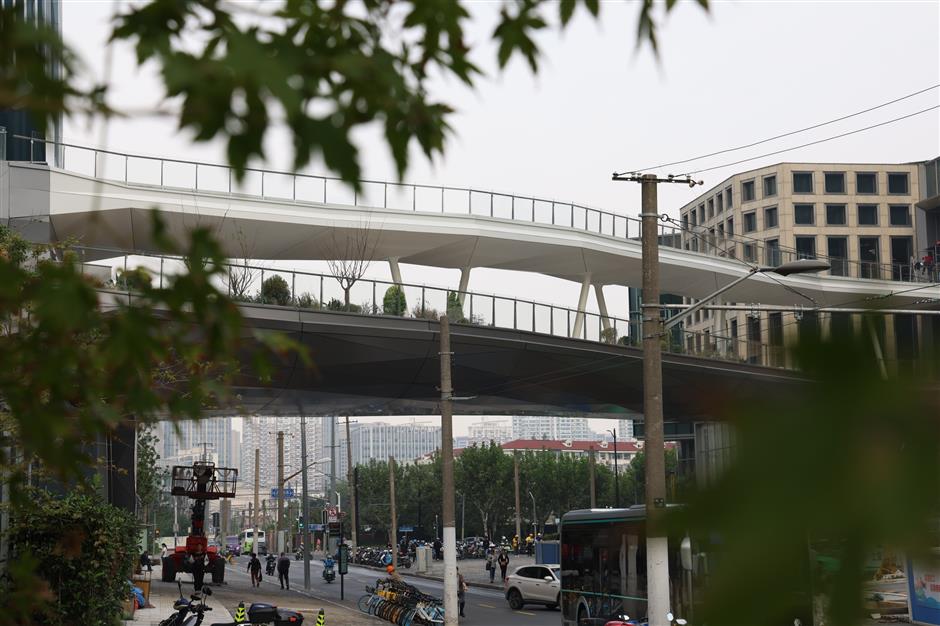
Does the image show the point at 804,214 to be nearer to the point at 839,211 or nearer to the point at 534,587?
the point at 839,211

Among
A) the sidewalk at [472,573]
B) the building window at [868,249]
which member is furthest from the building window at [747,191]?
the sidewalk at [472,573]

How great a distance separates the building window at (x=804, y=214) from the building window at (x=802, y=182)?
4.14 feet

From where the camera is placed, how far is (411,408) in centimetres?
5641

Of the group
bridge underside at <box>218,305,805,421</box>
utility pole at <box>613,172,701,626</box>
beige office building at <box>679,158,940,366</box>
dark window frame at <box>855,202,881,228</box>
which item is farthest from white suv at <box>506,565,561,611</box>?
dark window frame at <box>855,202,881,228</box>

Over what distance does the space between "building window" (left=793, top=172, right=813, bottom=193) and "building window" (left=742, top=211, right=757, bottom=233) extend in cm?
397

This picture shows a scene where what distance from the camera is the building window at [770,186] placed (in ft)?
290

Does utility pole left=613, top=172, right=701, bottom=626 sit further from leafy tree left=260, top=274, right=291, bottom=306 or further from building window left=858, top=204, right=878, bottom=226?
building window left=858, top=204, right=878, bottom=226

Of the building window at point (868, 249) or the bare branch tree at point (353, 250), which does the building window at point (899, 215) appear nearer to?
the building window at point (868, 249)

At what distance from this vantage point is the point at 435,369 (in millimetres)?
42781

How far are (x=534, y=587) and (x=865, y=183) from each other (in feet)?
188

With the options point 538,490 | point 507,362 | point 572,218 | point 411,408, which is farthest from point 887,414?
point 538,490

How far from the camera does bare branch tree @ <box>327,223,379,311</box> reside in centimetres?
4753

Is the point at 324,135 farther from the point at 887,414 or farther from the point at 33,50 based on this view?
the point at 887,414

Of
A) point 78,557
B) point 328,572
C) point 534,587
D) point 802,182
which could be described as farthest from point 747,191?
point 78,557
